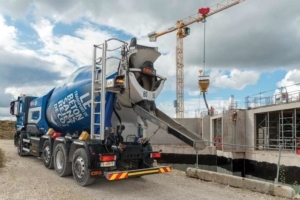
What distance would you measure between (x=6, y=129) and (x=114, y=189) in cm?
3031

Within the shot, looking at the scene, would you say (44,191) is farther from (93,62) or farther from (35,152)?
(35,152)

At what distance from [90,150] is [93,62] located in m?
2.46

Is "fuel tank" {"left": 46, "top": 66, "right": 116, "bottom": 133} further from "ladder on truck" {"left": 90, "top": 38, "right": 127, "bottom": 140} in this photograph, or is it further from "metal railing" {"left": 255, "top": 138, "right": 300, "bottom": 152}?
"metal railing" {"left": 255, "top": 138, "right": 300, "bottom": 152}

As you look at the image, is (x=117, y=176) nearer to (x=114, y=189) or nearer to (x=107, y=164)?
(x=107, y=164)

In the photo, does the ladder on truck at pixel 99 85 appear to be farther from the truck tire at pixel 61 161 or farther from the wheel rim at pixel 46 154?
the wheel rim at pixel 46 154

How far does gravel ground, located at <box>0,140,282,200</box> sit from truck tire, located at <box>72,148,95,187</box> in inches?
6.9

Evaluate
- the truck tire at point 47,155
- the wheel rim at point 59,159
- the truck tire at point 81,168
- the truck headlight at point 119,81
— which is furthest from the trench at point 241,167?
the truck headlight at point 119,81

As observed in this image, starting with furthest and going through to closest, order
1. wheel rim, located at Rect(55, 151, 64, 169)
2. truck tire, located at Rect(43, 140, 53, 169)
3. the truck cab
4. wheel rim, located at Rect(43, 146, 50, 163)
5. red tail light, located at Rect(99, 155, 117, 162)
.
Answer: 1. the truck cab
2. wheel rim, located at Rect(43, 146, 50, 163)
3. truck tire, located at Rect(43, 140, 53, 169)
4. wheel rim, located at Rect(55, 151, 64, 169)
5. red tail light, located at Rect(99, 155, 117, 162)

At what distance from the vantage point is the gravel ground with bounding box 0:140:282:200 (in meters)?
6.94

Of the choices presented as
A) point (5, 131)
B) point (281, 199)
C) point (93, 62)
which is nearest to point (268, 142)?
point (281, 199)

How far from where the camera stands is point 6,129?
33.6 m

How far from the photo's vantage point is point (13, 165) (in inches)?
427

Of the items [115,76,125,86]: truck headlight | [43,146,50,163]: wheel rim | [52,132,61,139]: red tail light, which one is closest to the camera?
[115,76,125,86]: truck headlight

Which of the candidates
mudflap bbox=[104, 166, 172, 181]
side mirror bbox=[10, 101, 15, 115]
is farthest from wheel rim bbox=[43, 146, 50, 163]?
side mirror bbox=[10, 101, 15, 115]
